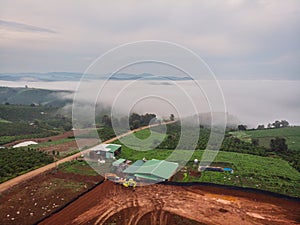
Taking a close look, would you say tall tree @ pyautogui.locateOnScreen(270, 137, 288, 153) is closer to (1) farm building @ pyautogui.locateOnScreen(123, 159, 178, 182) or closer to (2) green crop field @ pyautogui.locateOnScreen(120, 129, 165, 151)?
(2) green crop field @ pyautogui.locateOnScreen(120, 129, 165, 151)

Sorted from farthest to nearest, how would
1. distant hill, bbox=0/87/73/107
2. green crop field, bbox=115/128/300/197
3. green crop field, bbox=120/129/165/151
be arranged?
distant hill, bbox=0/87/73/107, green crop field, bbox=120/129/165/151, green crop field, bbox=115/128/300/197

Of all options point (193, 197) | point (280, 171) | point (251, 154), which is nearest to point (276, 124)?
point (251, 154)

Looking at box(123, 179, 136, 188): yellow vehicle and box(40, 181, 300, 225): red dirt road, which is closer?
box(40, 181, 300, 225): red dirt road

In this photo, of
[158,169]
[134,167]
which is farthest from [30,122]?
[158,169]

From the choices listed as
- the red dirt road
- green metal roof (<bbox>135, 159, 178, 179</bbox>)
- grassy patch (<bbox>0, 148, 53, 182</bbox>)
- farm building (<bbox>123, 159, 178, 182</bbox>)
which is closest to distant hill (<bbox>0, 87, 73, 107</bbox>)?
grassy patch (<bbox>0, 148, 53, 182</bbox>)

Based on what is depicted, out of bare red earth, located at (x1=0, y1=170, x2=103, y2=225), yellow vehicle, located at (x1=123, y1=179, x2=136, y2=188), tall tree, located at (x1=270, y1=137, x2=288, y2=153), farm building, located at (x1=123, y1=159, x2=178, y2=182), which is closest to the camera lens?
bare red earth, located at (x1=0, y1=170, x2=103, y2=225)

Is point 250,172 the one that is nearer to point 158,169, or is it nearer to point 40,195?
point 158,169

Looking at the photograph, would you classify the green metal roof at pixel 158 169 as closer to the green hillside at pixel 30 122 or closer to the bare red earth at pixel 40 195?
the bare red earth at pixel 40 195

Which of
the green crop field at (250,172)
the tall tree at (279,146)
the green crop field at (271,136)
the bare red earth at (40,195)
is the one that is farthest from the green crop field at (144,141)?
the green crop field at (271,136)
